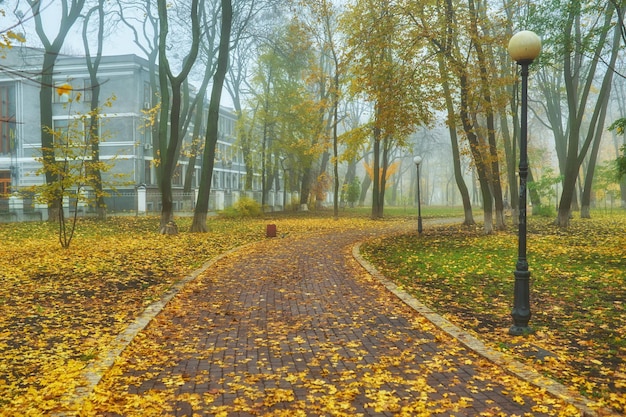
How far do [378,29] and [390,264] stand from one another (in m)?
7.74

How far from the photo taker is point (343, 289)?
1038 cm

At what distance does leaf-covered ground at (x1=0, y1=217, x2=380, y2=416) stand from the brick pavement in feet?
1.86

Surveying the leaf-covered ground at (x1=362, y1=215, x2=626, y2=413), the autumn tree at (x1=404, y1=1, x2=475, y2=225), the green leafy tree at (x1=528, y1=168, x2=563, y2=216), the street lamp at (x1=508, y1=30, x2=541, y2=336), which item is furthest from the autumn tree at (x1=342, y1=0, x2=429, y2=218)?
the green leafy tree at (x1=528, y1=168, x2=563, y2=216)

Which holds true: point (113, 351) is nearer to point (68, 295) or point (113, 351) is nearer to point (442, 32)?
point (68, 295)

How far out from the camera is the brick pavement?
4789mm

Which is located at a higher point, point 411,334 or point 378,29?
point 378,29

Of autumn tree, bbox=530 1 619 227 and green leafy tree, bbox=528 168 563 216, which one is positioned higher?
autumn tree, bbox=530 1 619 227

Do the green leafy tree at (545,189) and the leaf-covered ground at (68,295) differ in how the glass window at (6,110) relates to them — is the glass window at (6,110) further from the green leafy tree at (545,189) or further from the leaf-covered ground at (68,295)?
the green leafy tree at (545,189)

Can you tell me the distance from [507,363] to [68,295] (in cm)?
726

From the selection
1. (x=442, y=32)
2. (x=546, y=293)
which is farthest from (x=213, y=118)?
(x=546, y=293)

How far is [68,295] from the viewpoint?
31.6ft

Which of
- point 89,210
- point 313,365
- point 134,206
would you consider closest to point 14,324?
point 313,365

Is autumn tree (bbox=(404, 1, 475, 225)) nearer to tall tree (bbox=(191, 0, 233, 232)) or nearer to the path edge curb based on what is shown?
tall tree (bbox=(191, 0, 233, 232))

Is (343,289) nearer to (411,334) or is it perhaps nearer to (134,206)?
(411,334)
